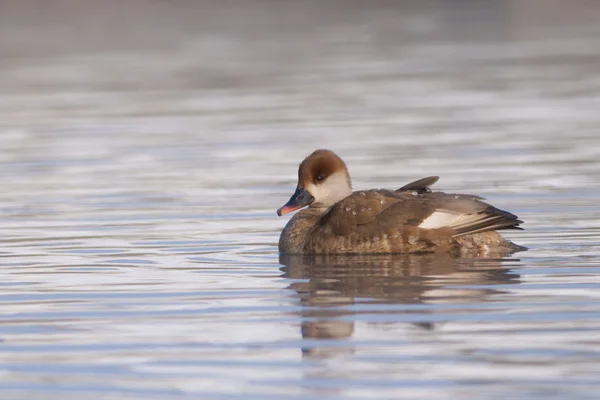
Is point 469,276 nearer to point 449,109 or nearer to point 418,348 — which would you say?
point 418,348

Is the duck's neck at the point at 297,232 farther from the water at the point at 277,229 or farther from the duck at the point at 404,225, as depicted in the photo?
the water at the point at 277,229

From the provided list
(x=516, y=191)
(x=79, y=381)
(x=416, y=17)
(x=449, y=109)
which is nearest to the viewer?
(x=79, y=381)

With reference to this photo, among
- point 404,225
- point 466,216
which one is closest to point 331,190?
point 404,225

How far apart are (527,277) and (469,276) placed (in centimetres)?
37

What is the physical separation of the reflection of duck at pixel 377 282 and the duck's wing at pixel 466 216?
0.22m

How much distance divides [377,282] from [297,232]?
5.16 ft

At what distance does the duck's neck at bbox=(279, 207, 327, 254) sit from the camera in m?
11.6

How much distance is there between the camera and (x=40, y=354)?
8.26m

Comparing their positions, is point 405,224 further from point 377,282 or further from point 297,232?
point 377,282

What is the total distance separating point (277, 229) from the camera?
12.8 metres

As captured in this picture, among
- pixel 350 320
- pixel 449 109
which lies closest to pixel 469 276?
pixel 350 320

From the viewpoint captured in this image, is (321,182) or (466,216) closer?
(466,216)

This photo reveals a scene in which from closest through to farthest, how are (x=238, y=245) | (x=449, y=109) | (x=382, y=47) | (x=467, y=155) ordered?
(x=238, y=245), (x=467, y=155), (x=449, y=109), (x=382, y=47)

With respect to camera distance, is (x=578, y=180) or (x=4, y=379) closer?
(x=4, y=379)
